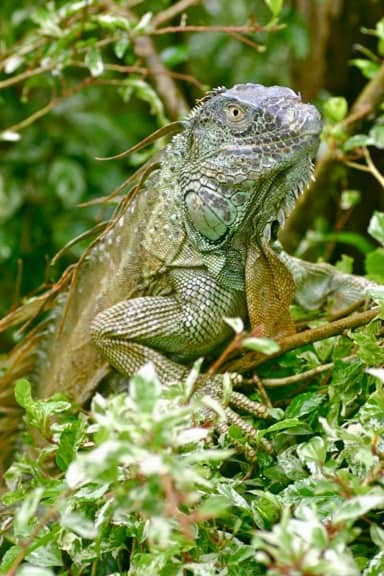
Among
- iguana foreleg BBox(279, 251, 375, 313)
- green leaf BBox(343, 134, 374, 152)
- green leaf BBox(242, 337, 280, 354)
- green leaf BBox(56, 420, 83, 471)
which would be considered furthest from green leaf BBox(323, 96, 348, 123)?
green leaf BBox(242, 337, 280, 354)

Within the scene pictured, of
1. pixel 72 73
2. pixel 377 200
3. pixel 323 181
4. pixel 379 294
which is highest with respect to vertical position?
pixel 72 73

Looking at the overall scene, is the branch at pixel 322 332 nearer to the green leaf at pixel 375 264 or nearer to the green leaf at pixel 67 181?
the green leaf at pixel 375 264

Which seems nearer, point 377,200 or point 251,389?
point 251,389

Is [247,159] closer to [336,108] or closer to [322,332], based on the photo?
[322,332]

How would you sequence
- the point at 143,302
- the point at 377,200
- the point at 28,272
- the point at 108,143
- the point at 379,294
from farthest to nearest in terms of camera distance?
the point at 108,143, the point at 28,272, the point at 377,200, the point at 143,302, the point at 379,294

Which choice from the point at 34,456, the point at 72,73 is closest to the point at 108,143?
the point at 72,73

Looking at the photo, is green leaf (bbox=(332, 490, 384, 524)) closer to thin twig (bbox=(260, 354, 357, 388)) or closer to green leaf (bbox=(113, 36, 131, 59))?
thin twig (bbox=(260, 354, 357, 388))

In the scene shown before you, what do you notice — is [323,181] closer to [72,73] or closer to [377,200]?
[377,200]
